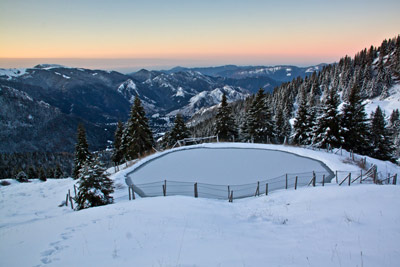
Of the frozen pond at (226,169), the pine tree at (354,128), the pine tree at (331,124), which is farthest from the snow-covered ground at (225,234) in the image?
the pine tree at (354,128)

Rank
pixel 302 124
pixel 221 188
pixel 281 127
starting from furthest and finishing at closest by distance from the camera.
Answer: pixel 281 127, pixel 302 124, pixel 221 188

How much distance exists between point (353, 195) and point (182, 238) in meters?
8.72

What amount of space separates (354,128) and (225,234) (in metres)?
29.3

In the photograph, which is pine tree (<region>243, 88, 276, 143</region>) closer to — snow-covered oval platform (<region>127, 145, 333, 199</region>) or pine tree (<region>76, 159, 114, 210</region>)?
snow-covered oval platform (<region>127, 145, 333, 199</region>)

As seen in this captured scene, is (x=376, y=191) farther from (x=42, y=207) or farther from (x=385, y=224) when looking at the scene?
(x=42, y=207)

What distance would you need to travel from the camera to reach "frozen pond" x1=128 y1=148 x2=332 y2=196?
14.9 meters

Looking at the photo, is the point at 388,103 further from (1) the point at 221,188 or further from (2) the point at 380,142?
(1) the point at 221,188

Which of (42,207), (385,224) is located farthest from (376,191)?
(42,207)

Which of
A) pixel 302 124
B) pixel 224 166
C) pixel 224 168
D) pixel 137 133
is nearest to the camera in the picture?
pixel 224 168

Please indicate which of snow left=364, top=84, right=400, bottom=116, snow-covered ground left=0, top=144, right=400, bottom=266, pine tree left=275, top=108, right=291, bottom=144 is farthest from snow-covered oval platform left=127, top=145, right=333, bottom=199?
snow left=364, top=84, right=400, bottom=116

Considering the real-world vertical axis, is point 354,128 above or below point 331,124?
below

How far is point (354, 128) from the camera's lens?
27.9 metres

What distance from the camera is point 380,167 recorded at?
62.7 ft

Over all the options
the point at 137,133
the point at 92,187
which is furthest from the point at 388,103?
the point at 92,187
